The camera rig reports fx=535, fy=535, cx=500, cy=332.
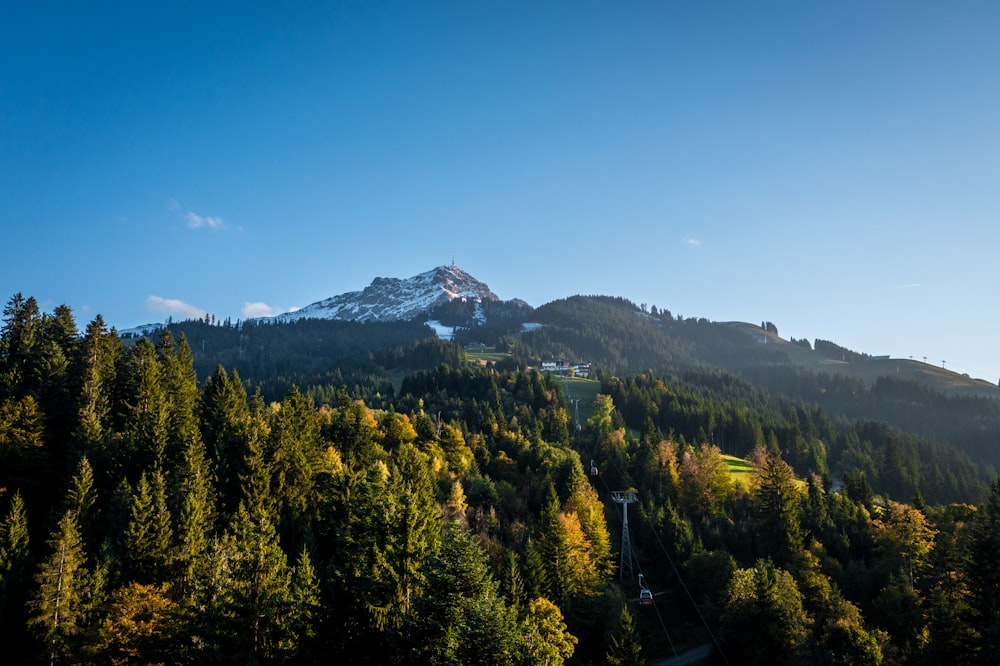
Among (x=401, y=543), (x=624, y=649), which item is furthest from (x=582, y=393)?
(x=401, y=543)

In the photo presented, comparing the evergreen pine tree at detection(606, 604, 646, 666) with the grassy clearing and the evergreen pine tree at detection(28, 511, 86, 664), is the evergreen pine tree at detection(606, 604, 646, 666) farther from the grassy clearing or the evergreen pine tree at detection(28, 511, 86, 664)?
the grassy clearing

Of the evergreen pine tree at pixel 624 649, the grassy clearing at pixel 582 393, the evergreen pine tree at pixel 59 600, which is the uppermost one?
the grassy clearing at pixel 582 393

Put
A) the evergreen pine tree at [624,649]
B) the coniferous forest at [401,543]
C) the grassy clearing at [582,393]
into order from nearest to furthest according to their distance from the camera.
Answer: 1. the coniferous forest at [401,543]
2. the evergreen pine tree at [624,649]
3. the grassy clearing at [582,393]

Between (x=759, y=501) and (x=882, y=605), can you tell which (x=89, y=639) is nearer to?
(x=882, y=605)

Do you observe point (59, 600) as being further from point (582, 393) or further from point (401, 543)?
point (582, 393)

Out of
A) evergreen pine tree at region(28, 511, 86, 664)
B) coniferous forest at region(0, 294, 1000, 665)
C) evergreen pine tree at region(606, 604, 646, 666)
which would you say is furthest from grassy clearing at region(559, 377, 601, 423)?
evergreen pine tree at region(28, 511, 86, 664)

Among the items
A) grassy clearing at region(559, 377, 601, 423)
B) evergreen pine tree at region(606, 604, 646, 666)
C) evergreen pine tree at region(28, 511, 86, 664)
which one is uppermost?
grassy clearing at region(559, 377, 601, 423)

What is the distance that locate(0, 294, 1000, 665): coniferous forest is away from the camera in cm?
3622

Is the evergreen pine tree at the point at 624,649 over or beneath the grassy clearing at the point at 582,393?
beneath

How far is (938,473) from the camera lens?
136m

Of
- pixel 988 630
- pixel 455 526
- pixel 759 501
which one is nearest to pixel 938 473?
pixel 759 501

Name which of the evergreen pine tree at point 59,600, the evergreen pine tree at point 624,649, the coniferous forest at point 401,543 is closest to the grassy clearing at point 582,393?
the coniferous forest at point 401,543

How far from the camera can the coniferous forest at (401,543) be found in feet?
119

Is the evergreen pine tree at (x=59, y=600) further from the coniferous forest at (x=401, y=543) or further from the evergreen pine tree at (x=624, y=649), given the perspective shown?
the evergreen pine tree at (x=624, y=649)
